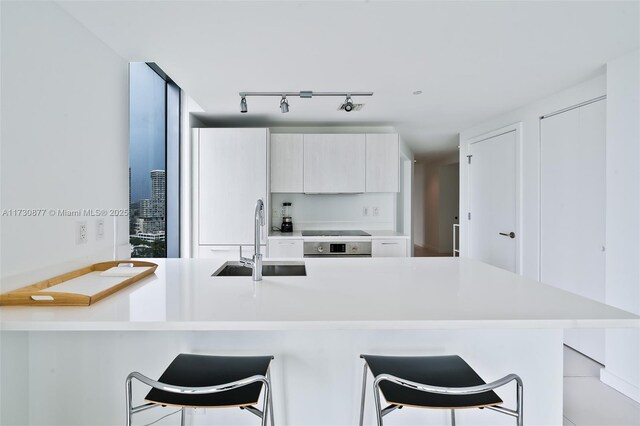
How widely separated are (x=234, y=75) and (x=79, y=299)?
1.88 metres

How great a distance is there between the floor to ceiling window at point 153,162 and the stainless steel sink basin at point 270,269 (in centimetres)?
110

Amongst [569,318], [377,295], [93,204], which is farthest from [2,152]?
[569,318]

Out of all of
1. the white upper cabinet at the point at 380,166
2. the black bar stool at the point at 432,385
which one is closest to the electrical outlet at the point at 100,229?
the black bar stool at the point at 432,385

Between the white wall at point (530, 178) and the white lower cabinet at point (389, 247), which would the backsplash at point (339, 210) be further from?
the white wall at point (530, 178)

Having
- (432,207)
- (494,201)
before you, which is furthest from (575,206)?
(432,207)

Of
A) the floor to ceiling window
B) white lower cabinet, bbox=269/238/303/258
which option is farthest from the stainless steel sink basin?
white lower cabinet, bbox=269/238/303/258

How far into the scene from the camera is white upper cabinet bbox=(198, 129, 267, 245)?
3.57 meters

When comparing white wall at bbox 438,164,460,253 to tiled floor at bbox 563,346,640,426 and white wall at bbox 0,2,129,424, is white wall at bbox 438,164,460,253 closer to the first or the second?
tiled floor at bbox 563,346,640,426

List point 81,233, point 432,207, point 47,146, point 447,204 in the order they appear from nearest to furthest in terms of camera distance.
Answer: point 47,146, point 81,233, point 447,204, point 432,207

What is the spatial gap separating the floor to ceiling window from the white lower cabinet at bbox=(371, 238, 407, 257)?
2.11 m

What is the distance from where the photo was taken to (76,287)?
4.39 ft

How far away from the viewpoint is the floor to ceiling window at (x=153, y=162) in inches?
105

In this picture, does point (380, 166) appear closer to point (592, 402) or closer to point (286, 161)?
point (286, 161)

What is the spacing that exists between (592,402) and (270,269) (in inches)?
86.1
